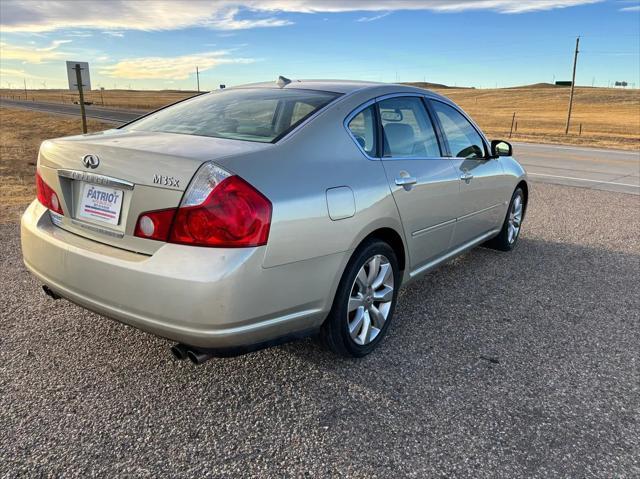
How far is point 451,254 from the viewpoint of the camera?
412 centimetres

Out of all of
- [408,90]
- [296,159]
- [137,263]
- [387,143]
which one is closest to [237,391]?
[137,263]

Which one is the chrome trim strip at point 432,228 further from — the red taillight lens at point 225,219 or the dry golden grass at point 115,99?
the dry golden grass at point 115,99

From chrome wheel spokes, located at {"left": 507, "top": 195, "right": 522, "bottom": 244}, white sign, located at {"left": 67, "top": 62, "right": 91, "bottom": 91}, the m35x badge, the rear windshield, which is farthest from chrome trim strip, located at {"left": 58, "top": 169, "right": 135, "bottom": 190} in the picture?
white sign, located at {"left": 67, "top": 62, "right": 91, "bottom": 91}

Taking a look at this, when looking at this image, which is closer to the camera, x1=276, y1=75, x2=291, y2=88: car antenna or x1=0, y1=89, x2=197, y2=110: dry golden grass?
x1=276, y1=75, x2=291, y2=88: car antenna

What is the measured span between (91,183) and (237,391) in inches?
50.8

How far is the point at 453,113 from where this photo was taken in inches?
172

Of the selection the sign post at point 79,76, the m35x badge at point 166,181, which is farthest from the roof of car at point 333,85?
the sign post at point 79,76

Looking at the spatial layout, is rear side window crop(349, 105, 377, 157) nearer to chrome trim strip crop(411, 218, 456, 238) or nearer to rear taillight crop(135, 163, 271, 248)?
chrome trim strip crop(411, 218, 456, 238)

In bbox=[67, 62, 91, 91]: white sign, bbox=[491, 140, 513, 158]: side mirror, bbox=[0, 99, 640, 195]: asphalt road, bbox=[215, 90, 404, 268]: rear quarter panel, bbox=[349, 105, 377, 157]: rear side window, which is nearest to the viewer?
bbox=[215, 90, 404, 268]: rear quarter panel

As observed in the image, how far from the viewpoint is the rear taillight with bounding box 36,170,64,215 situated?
2773 mm

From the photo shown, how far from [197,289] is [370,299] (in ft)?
4.00

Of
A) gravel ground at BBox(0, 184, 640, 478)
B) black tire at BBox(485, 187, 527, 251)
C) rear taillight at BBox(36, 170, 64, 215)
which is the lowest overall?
gravel ground at BBox(0, 184, 640, 478)

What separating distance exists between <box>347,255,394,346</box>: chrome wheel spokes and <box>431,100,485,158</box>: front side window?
1386mm

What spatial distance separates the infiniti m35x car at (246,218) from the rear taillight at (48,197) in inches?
0.4
